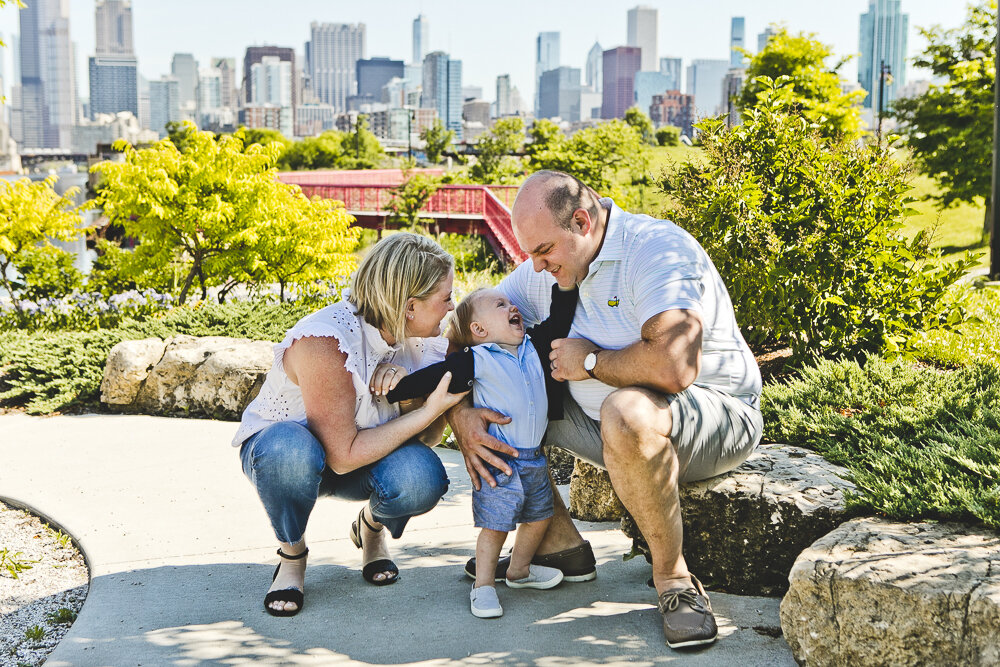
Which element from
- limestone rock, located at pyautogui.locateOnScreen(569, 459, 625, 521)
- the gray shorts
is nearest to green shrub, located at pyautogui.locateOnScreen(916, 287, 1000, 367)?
limestone rock, located at pyautogui.locateOnScreen(569, 459, 625, 521)

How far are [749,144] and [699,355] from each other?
9.32ft

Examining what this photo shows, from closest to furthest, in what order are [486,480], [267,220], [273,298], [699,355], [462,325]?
[699,355], [486,480], [462,325], [273,298], [267,220]

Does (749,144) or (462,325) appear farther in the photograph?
(749,144)

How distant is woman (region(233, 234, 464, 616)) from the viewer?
286 cm

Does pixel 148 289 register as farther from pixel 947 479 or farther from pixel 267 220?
pixel 947 479

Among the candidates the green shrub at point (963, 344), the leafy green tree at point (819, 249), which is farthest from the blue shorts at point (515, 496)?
the green shrub at point (963, 344)

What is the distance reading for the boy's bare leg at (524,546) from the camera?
9.89 feet

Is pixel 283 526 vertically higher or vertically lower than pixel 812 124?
lower

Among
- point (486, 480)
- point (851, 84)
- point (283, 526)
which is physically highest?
point (851, 84)

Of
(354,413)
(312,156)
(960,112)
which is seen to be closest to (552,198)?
(354,413)

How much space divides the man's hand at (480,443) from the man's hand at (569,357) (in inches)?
9.0

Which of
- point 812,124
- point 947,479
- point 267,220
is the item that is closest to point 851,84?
point 267,220

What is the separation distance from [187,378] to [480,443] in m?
3.90

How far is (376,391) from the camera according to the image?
9.73 feet
